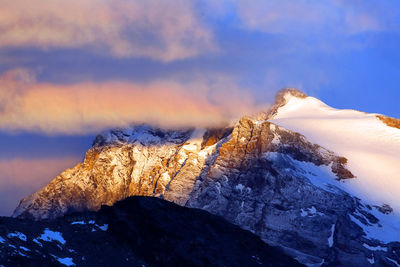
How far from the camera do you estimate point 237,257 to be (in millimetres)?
145750

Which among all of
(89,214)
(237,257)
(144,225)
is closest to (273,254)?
(237,257)

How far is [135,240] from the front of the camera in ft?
467

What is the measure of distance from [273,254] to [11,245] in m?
61.2

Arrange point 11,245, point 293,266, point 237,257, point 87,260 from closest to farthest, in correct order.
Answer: point 11,245 → point 87,260 → point 237,257 → point 293,266

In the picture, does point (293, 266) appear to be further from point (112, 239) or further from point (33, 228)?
point (33, 228)

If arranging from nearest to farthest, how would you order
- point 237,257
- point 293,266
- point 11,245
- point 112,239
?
point 11,245 < point 112,239 < point 237,257 < point 293,266

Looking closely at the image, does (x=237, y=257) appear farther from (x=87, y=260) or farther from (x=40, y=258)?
(x=40, y=258)

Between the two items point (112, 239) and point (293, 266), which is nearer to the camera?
point (112, 239)

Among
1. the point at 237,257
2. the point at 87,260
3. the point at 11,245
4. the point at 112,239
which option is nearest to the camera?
the point at 11,245

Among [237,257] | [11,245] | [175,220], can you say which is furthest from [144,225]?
[11,245]

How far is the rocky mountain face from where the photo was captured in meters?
117

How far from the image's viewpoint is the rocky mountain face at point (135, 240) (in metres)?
117

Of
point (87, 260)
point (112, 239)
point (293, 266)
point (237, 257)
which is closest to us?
point (87, 260)

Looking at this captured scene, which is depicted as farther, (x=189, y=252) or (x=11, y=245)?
(x=189, y=252)
